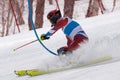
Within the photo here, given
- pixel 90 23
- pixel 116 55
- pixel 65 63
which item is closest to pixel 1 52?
pixel 90 23

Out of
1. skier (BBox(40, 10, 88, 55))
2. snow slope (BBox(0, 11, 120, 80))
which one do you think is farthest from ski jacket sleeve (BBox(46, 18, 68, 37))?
snow slope (BBox(0, 11, 120, 80))

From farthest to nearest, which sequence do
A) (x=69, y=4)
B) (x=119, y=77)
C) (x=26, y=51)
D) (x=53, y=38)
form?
(x=69, y=4), (x=53, y=38), (x=26, y=51), (x=119, y=77)

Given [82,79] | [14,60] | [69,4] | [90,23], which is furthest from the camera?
[69,4]

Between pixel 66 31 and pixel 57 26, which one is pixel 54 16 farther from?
pixel 66 31

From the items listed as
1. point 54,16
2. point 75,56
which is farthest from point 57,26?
point 75,56

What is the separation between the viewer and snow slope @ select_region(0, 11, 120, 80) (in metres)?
5.06

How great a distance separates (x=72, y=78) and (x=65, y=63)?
189 cm

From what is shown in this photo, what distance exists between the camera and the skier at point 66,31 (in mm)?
7113

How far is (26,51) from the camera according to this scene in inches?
432

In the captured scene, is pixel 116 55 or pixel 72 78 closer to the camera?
pixel 72 78

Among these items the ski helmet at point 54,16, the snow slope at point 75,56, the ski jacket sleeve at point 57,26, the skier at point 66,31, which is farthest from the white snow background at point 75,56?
the ski helmet at point 54,16

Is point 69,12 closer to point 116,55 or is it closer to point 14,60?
point 14,60

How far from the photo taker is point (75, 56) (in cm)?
698

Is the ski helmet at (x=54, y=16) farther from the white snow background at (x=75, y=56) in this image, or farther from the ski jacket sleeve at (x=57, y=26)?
the white snow background at (x=75, y=56)
